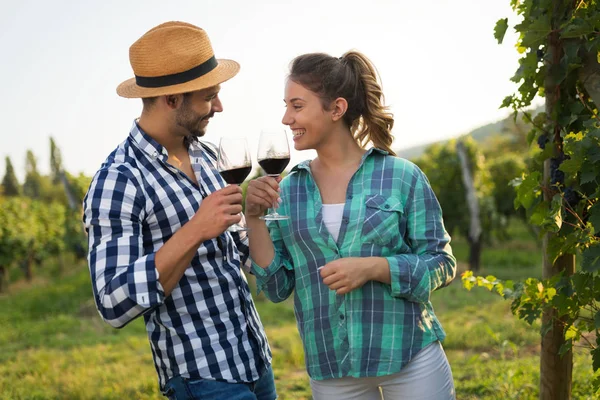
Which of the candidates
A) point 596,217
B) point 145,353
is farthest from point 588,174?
point 145,353

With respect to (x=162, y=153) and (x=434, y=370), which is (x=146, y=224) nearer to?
(x=162, y=153)

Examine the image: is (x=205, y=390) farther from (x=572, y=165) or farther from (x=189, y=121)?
(x=572, y=165)

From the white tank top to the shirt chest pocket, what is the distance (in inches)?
4.5

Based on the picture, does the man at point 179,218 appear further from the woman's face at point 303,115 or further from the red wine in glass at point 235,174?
the woman's face at point 303,115

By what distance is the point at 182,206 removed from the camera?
233 cm

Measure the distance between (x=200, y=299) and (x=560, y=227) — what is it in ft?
5.50

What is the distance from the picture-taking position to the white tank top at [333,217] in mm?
2500

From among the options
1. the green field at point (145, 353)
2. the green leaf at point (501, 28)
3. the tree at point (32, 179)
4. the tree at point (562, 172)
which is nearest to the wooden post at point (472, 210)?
the green field at point (145, 353)

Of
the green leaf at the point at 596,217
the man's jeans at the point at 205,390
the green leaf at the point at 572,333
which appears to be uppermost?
the green leaf at the point at 596,217

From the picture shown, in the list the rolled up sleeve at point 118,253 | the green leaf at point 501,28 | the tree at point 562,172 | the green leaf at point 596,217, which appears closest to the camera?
the rolled up sleeve at point 118,253

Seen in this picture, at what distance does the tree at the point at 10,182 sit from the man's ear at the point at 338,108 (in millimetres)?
52943

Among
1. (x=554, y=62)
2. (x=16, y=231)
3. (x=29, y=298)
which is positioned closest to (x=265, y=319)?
(x=29, y=298)

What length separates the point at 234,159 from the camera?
2.26 m

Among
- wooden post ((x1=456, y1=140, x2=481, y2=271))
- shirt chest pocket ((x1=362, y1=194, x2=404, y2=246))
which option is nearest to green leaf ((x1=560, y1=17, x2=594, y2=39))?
shirt chest pocket ((x1=362, y1=194, x2=404, y2=246))
